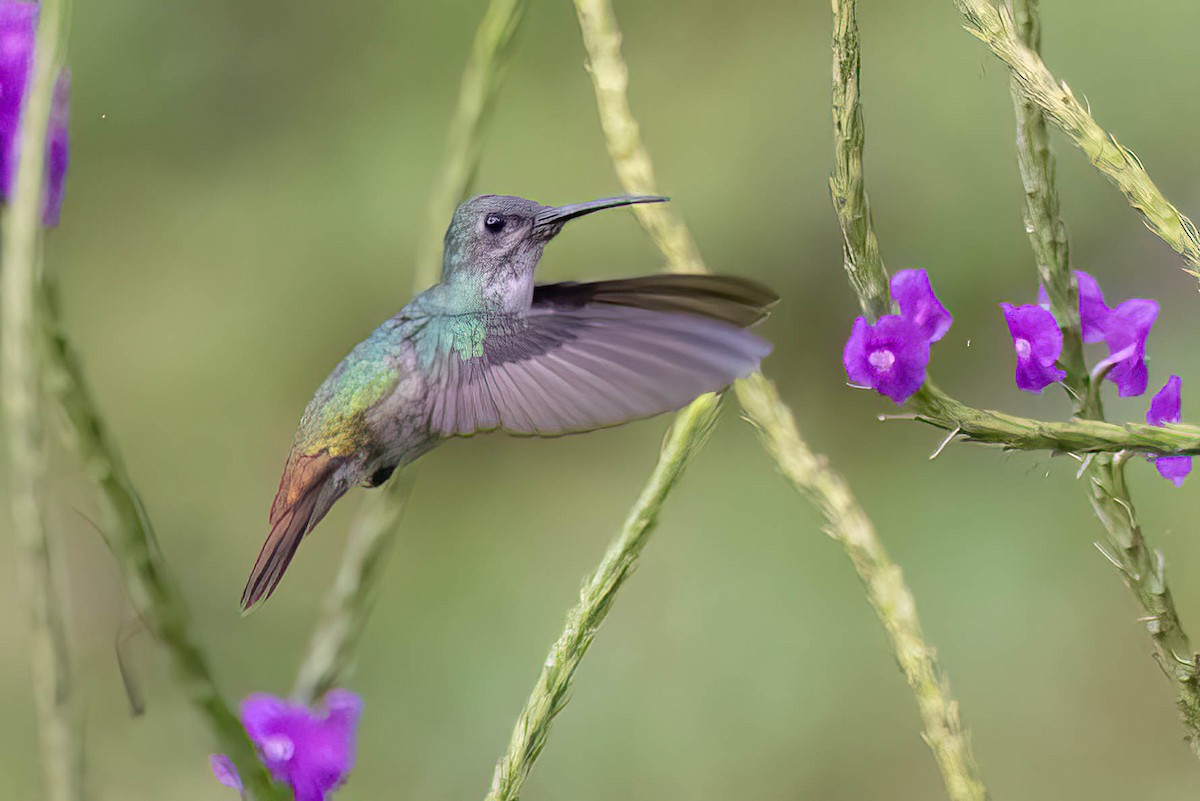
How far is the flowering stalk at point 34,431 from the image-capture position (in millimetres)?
545

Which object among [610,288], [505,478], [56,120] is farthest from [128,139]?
[56,120]

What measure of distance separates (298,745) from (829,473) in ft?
1.61

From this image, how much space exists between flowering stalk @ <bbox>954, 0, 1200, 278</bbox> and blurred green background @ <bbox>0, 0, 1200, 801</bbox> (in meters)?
2.11

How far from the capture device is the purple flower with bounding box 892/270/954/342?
922 millimetres

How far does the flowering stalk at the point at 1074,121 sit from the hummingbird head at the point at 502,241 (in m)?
0.48

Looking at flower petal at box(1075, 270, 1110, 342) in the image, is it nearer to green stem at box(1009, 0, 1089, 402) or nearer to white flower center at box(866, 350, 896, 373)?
green stem at box(1009, 0, 1089, 402)

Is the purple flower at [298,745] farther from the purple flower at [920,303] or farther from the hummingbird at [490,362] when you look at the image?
the purple flower at [920,303]

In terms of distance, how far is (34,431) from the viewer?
22.7 inches

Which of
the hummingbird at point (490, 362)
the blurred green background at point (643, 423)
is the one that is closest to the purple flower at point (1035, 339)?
the hummingbird at point (490, 362)

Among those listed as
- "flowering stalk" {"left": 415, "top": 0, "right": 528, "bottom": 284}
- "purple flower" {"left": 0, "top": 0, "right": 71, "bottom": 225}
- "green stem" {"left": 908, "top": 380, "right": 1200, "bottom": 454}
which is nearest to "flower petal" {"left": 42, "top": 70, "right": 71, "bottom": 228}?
"purple flower" {"left": 0, "top": 0, "right": 71, "bottom": 225}

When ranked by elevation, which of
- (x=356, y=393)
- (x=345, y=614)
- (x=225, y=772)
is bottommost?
(x=225, y=772)

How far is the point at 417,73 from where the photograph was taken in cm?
382

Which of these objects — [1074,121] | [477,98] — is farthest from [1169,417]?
[477,98]

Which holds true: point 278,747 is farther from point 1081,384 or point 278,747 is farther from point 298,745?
point 1081,384
